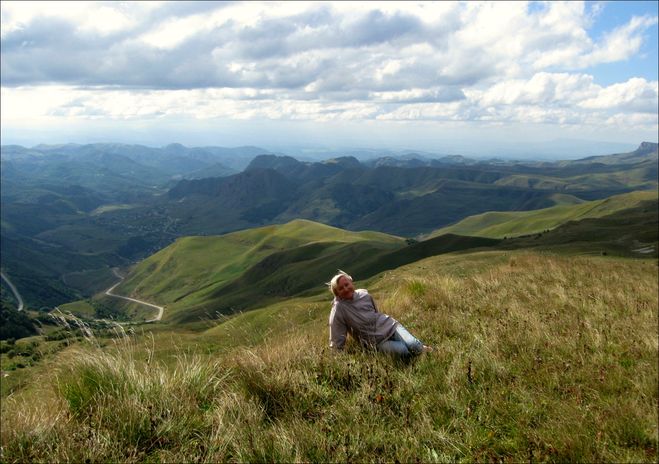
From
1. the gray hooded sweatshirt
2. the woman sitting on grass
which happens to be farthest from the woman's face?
the gray hooded sweatshirt

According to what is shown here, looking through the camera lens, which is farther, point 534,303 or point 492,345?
point 534,303

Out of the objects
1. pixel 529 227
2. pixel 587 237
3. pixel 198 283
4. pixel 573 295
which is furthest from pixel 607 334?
pixel 198 283

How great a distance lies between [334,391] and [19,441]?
350 centimetres

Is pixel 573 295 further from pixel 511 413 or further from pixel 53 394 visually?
pixel 53 394

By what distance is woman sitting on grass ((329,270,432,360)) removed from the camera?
23.9 feet

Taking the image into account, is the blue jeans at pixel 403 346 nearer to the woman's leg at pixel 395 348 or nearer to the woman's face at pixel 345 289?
the woman's leg at pixel 395 348

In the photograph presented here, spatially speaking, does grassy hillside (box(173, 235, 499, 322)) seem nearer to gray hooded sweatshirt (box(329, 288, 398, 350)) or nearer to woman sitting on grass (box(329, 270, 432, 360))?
woman sitting on grass (box(329, 270, 432, 360))

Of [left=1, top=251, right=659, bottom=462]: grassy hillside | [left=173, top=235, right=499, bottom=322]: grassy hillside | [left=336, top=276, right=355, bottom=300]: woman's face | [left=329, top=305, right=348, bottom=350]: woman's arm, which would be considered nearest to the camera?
[left=1, top=251, right=659, bottom=462]: grassy hillside

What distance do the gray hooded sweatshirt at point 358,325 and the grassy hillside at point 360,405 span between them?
0.99ft

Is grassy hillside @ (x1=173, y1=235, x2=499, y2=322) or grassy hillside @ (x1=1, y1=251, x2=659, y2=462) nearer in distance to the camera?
grassy hillside @ (x1=1, y1=251, x2=659, y2=462)

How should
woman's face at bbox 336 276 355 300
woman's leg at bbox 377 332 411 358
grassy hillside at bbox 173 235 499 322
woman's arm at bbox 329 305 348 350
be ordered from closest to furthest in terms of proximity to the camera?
woman's leg at bbox 377 332 411 358, woman's arm at bbox 329 305 348 350, woman's face at bbox 336 276 355 300, grassy hillside at bbox 173 235 499 322

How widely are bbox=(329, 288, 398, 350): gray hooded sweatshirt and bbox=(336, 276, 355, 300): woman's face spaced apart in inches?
5.0

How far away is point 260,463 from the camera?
4.11m

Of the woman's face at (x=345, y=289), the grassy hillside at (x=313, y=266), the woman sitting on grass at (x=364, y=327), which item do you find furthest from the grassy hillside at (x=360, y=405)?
the grassy hillside at (x=313, y=266)
